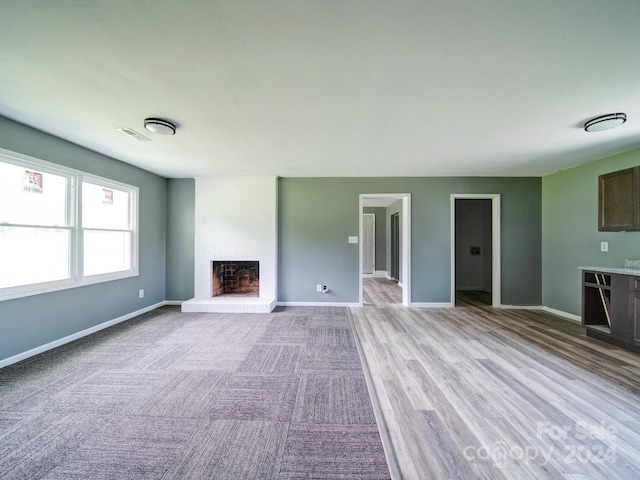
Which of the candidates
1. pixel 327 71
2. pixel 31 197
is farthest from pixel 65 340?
pixel 327 71

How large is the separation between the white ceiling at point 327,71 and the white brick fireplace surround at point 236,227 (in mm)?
1549

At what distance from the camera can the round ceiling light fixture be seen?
227 cm

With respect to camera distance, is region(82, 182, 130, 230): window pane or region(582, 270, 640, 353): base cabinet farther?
region(82, 182, 130, 230): window pane

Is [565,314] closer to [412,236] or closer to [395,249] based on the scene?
[412,236]

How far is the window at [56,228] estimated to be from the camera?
2371 millimetres

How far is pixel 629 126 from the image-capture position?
2365 mm

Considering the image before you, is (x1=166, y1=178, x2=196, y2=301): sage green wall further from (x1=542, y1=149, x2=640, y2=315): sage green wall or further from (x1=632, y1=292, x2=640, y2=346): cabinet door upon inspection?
(x1=542, y1=149, x2=640, y2=315): sage green wall

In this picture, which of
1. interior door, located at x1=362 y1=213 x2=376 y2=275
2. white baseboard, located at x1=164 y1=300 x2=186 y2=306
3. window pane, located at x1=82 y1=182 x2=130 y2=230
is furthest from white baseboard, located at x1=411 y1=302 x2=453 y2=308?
window pane, located at x1=82 y1=182 x2=130 y2=230

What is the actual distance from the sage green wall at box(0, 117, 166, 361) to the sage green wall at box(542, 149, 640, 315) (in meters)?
6.84

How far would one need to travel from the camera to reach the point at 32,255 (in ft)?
8.34

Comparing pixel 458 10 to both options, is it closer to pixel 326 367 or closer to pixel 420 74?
pixel 420 74

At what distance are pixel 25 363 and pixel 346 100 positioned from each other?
3.86 metres

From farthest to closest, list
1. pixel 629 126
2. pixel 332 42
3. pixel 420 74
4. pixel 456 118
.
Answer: pixel 629 126
pixel 456 118
pixel 420 74
pixel 332 42

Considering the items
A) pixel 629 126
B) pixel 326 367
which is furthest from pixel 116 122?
pixel 629 126
